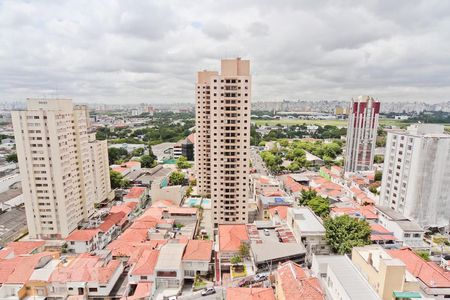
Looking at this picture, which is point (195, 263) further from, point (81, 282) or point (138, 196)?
point (138, 196)

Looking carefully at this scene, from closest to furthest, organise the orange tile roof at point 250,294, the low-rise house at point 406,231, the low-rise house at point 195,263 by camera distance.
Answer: the orange tile roof at point 250,294 < the low-rise house at point 195,263 < the low-rise house at point 406,231

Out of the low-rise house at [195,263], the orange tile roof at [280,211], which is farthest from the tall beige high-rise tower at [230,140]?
the low-rise house at [195,263]

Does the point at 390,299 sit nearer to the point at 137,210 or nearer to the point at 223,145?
the point at 223,145

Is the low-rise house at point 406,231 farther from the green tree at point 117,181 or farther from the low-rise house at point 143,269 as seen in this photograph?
the green tree at point 117,181

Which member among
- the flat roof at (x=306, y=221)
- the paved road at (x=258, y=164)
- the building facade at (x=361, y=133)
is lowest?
the paved road at (x=258, y=164)

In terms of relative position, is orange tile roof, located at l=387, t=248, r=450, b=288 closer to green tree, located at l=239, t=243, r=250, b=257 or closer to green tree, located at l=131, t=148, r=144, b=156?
green tree, located at l=239, t=243, r=250, b=257

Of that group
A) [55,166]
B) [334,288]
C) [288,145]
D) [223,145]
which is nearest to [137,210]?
[55,166]

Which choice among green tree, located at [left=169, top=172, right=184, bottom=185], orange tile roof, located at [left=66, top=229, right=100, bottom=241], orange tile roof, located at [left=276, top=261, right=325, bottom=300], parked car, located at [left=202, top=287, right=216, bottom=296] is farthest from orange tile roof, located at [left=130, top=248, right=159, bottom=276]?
green tree, located at [left=169, top=172, right=184, bottom=185]
